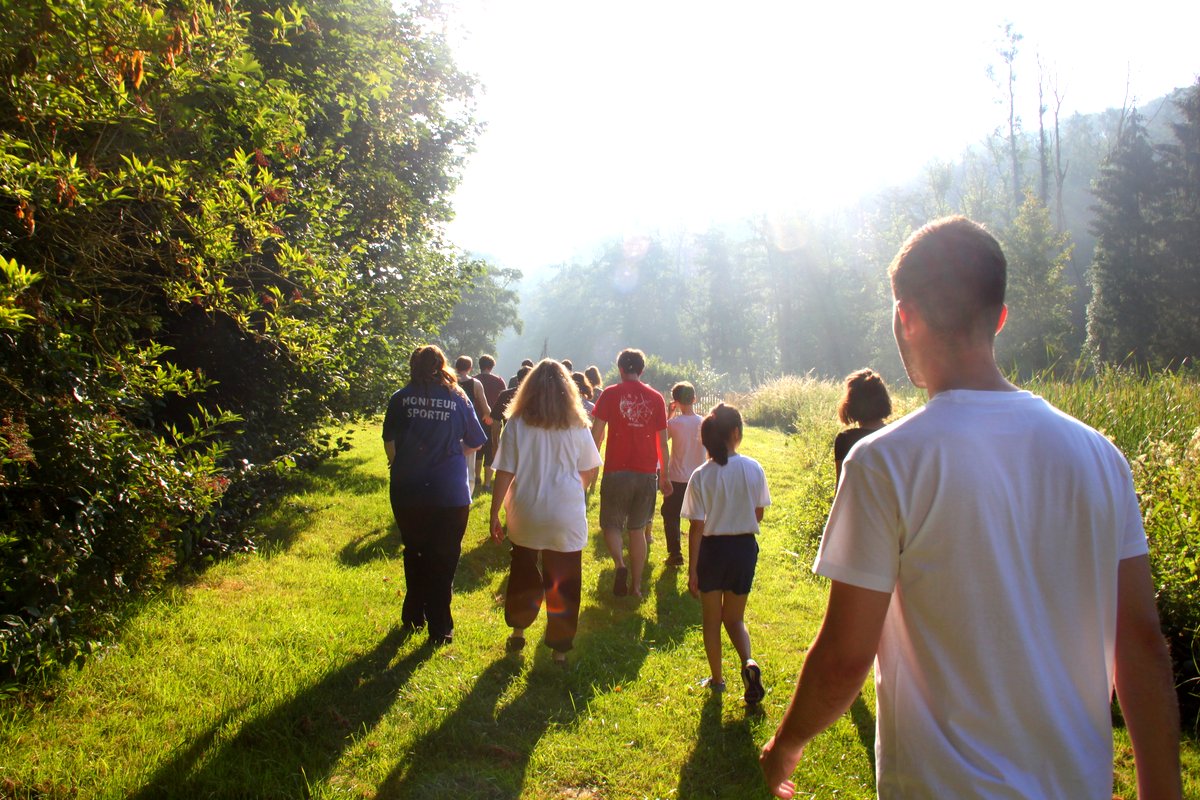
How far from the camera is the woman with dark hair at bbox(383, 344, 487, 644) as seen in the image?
5297 mm

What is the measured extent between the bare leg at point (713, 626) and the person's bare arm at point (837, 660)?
3.07 metres

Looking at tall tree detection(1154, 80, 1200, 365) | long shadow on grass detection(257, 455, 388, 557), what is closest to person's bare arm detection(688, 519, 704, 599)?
long shadow on grass detection(257, 455, 388, 557)

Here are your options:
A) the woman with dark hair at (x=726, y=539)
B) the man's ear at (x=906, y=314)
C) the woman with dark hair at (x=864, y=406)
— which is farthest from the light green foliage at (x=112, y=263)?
the woman with dark hair at (x=864, y=406)

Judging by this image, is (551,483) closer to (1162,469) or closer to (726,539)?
(726,539)

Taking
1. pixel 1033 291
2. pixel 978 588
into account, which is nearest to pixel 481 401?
pixel 978 588

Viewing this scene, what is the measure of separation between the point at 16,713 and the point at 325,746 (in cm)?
160

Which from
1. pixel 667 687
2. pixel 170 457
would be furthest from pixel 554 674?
pixel 170 457

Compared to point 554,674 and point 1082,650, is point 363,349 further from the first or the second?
point 1082,650

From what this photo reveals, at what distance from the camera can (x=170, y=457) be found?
175 inches

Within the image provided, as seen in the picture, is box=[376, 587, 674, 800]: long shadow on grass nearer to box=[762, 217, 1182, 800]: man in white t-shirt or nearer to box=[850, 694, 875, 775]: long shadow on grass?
box=[850, 694, 875, 775]: long shadow on grass

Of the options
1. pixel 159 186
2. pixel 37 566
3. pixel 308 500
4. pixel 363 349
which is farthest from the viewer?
pixel 308 500

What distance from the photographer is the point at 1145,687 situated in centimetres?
159

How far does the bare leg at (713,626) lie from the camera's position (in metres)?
4.70

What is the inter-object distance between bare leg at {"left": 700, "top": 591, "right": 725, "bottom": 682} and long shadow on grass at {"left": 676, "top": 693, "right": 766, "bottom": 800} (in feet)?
0.98
